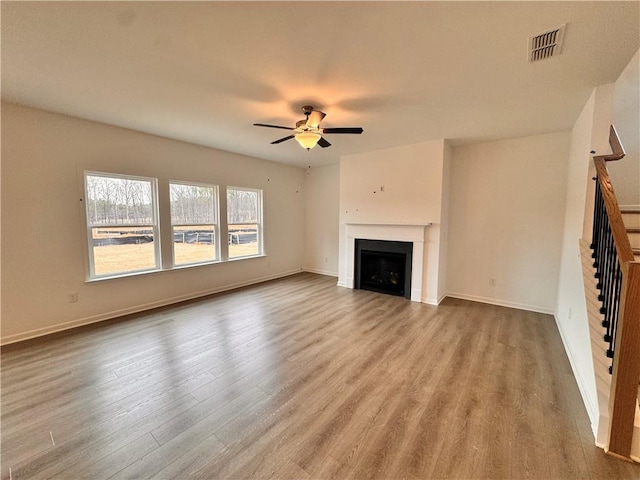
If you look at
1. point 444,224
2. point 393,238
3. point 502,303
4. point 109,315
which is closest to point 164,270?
point 109,315

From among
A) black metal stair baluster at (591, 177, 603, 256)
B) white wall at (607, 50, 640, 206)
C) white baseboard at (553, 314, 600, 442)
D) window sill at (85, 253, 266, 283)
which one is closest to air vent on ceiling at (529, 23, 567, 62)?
black metal stair baluster at (591, 177, 603, 256)

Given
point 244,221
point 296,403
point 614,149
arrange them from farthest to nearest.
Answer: point 244,221 → point 614,149 → point 296,403

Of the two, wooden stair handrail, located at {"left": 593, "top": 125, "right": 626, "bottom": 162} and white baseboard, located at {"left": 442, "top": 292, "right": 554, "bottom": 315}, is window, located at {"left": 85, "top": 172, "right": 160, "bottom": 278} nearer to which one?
white baseboard, located at {"left": 442, "top": 292, "right": 554, "bottom": 315}

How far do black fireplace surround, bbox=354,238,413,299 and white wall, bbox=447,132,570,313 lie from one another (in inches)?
33.5

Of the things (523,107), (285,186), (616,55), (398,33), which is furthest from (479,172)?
(285,186)

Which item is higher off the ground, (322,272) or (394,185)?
(394,185)

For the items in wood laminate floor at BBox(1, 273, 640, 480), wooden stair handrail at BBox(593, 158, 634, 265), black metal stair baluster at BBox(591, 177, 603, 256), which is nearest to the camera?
wood laminate floor at BBox(1, 273, 640, 480)

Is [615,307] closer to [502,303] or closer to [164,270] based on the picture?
[502,303]

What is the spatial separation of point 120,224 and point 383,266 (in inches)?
177

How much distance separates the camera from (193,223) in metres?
4.77

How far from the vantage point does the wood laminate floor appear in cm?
158

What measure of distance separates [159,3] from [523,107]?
3577 mm

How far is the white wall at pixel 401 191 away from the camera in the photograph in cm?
443

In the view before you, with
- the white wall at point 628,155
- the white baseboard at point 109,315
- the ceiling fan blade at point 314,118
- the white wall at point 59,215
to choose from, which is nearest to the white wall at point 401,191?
the white wall at point 628,155
